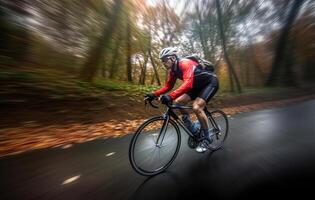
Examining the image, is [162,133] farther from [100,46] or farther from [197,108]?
[100,46]

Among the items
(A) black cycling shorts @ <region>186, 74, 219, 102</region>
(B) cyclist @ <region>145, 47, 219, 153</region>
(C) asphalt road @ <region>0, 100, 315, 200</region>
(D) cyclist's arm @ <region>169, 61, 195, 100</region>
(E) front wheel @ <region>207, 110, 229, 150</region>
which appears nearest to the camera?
(C) asphalt road @ <region>0, 100, 315, 200</region>

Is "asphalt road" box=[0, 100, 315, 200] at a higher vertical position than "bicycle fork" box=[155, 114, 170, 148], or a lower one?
lower

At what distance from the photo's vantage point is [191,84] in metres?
4.48

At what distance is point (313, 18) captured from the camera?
26000 millimetres

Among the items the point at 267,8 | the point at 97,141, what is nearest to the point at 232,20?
the point at 267,8

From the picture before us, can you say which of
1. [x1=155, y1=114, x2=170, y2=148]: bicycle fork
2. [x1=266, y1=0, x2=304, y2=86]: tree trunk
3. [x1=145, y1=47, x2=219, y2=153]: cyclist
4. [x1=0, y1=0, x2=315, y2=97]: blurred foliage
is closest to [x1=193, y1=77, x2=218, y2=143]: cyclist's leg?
[x1=145, y1=47, x2=219, y2=153]: cyclist

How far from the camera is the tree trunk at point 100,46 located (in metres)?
11.8

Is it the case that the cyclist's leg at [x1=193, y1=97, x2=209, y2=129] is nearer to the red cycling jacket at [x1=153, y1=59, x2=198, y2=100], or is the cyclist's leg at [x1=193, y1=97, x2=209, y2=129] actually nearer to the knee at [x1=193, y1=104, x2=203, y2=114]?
the knee at [x1=193, y1=104, x2=203, y2=114]

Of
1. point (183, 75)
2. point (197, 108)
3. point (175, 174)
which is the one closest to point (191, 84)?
point (183, 75)

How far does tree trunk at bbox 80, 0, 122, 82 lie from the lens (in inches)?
464

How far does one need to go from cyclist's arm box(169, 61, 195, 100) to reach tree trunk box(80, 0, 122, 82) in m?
7.92

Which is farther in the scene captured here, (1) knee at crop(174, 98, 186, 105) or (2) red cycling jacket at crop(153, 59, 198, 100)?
(1) knee at crop(174, 98, 186, 105)

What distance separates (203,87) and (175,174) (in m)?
1.80

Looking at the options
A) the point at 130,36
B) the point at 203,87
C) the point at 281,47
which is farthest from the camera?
the point at 281,47
